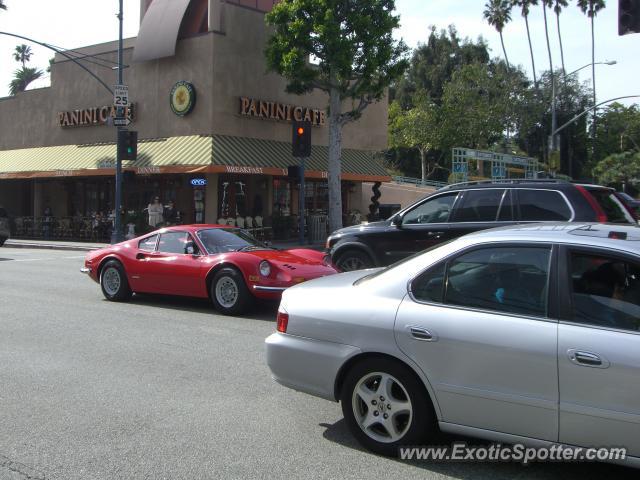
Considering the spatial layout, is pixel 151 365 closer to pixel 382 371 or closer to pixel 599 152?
pixel 382 371

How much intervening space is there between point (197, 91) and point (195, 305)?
15.1m

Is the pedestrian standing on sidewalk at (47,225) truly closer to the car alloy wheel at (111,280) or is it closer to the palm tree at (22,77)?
the car alloy wheel at (111,280)

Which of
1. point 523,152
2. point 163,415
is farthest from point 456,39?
point 163,415

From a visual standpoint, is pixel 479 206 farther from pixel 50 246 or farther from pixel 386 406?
pixel 50 246

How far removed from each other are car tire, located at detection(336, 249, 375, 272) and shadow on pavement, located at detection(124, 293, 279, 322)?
138 centimetres

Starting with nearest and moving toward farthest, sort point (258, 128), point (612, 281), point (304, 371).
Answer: point (612, 281), point (304, 371), point (258, 128)

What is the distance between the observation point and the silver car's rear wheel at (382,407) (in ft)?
13.6

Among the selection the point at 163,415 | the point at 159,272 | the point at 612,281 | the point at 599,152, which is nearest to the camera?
the point at 612,281

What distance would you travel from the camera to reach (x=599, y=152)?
63.7 meters

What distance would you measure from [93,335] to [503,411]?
5.84 meters

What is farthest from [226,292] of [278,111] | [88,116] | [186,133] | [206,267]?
[88,116]

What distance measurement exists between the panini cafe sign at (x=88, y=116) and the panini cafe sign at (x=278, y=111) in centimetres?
507

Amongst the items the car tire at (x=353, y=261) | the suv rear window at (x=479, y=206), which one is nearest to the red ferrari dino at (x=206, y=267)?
the car tire at (x=353, y=261)

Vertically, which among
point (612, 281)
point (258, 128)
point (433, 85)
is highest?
point (433, 85)
